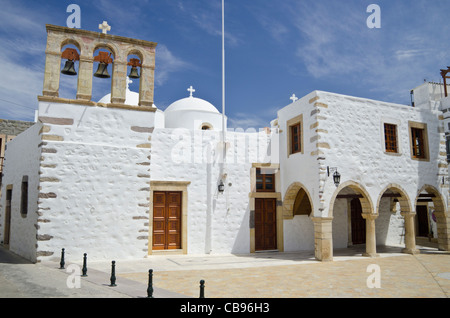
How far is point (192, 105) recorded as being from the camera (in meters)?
16.8

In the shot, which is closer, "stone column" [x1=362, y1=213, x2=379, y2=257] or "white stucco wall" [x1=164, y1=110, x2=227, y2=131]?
"stone column" [x1=362, y1=213, x2=379, y2=257]

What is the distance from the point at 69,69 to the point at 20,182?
4.60 metres

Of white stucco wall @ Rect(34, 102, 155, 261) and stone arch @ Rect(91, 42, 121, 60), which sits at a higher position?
stone arch @ Rect(91, 42, 121, 60)

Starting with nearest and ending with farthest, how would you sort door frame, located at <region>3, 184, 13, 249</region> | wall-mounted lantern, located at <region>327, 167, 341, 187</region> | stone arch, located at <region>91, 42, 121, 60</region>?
stone arch, located at <region>91, 42, 121, 60</region> < wall-mounted lantern, located at <region>327, 167, 341, 187</region> < door frame, located at <region>3, 184, 13, 249</region>

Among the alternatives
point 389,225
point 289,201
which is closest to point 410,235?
point 389,225

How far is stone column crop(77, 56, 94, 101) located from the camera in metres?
10.5

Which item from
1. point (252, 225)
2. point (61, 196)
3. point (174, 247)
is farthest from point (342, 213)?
point (61, 196)

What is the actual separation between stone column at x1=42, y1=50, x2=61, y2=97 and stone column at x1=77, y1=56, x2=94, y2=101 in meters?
0.59

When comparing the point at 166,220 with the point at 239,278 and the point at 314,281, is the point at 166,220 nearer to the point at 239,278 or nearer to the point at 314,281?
the point at 239,278

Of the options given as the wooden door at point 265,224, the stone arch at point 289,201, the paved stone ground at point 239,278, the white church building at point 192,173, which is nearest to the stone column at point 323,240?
the white church building at point 192,173

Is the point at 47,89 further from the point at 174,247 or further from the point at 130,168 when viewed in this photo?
the point at 174,247

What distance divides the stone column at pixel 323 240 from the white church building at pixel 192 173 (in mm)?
39

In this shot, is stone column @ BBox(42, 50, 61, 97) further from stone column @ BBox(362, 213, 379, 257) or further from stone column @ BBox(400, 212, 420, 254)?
stone column @ BBox(400, 212, 420, 254)

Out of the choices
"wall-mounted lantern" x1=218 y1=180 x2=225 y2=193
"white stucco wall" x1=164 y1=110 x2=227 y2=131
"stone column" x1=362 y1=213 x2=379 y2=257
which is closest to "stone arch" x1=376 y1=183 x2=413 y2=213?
"stone column" x1=362 y1=213 x2=379 y2=257
